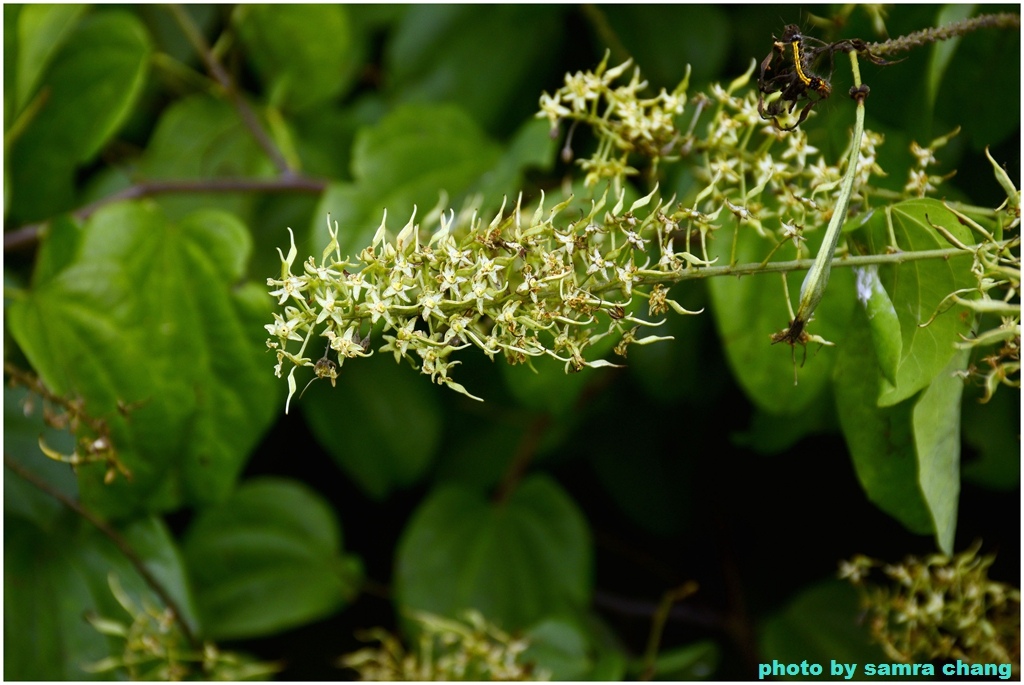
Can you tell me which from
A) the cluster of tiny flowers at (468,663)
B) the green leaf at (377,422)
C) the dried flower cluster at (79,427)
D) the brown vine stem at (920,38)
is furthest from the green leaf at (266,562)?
the brown vine stem at (920,38)

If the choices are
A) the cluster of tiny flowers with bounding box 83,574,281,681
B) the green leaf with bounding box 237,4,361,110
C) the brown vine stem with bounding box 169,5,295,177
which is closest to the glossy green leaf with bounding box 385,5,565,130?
the green leaf with bounding box 237,4,361,110

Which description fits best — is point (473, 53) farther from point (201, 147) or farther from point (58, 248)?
point (58, 248)

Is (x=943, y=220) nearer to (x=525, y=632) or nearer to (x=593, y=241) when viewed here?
(x=593, y=241)

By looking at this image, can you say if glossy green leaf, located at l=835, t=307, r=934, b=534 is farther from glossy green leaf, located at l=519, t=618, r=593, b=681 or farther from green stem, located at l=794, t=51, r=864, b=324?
glossy green leaf, located at l=519, t=618, r=593, b=681

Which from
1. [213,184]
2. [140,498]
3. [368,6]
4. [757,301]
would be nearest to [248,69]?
[368,6]

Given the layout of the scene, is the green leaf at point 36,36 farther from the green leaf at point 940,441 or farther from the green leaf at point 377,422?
the green leaf at point 940,441

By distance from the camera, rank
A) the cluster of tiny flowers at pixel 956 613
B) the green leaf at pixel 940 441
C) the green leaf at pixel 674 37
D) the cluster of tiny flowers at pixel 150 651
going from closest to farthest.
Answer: the green leaf at pixel 940 441 → the cluster of tiny flowers at pixel 956 613 → the cluster of tiny flowers at pixel 150 651 → the green leaf at pixel 674 37
